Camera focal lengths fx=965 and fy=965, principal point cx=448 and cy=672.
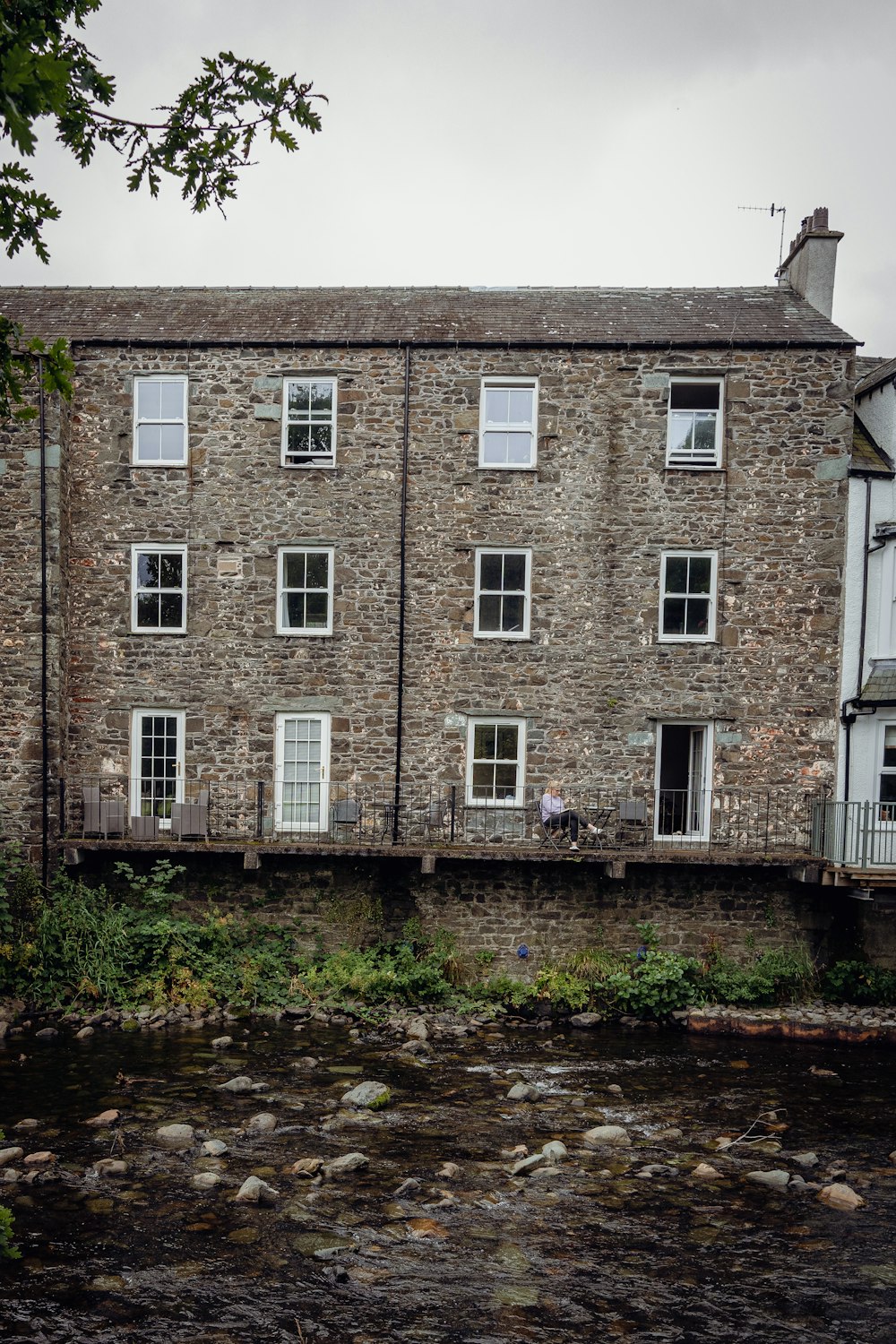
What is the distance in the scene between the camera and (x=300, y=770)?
1748 centimetres

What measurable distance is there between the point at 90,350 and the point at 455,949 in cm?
1266

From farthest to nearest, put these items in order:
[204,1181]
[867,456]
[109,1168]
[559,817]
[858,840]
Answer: [867,456]
[559,817]
[858,840]
[109,1168]
[204,1181]

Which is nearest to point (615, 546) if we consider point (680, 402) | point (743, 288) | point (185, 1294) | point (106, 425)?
point (680, 402)

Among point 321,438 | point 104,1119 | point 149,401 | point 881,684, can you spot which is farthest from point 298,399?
point 104,1119

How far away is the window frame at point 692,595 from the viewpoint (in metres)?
17.2

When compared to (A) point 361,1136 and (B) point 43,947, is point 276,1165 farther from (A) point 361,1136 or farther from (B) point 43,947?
(B) point 43,947

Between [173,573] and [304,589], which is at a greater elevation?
[173,573]

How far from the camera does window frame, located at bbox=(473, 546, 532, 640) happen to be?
17.3m

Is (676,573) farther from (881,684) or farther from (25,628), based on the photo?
(25,628)

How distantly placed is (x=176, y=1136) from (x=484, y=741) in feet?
28.2

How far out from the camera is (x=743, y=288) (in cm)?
1898

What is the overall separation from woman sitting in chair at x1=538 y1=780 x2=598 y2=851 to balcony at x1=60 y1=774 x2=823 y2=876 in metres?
0.17

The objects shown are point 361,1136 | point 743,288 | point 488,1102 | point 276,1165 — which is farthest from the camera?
point 743,288

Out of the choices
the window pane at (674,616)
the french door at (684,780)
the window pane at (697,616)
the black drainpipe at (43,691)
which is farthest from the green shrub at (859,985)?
the black drainpipe at (43,691)
